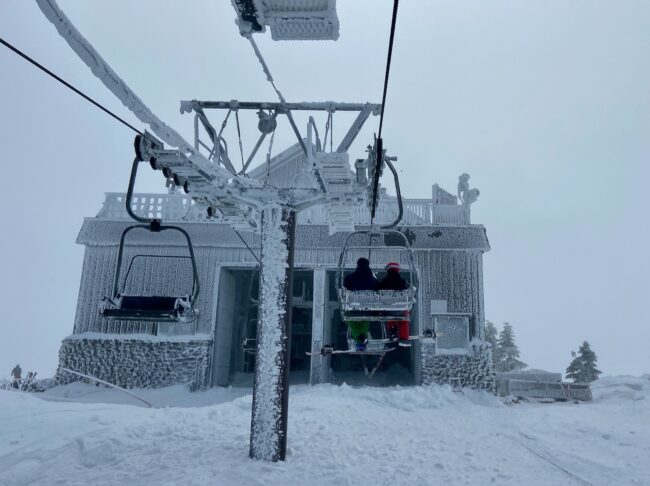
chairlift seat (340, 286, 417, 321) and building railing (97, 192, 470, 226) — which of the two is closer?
chairlift seat (340, 286, 417, 321)

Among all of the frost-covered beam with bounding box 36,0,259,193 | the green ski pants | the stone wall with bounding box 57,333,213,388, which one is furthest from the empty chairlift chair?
the stone wall with bounding box 57,333,213,388

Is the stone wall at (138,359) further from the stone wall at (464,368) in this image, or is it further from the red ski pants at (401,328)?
the red ski pants at (401,328)

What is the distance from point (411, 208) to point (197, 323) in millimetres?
9411

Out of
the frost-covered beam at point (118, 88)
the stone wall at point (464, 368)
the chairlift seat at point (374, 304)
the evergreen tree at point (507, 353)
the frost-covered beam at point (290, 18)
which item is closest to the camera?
the frost-covered beam at point (118, 88)

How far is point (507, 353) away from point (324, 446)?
3340cm

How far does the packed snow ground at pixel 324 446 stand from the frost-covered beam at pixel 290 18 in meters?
5.73

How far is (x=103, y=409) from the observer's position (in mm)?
10383

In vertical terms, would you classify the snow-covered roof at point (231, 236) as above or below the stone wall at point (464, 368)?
above

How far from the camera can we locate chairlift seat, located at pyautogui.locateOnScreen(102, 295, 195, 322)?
6.77m

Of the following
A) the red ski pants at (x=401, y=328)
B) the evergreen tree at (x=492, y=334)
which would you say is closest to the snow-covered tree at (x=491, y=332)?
the evergreen tree at (x=492, y=334)

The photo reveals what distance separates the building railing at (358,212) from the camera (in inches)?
773

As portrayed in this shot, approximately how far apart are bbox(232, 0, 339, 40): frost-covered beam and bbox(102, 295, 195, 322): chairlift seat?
11.9ft

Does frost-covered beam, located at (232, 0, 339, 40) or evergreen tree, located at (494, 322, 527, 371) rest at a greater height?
frost-covered beam, located at (232, 0, 339, 40)

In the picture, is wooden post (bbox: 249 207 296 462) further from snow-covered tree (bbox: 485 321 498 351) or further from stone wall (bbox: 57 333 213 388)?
snow-covered tree (bbox: 485 321 498 351)
